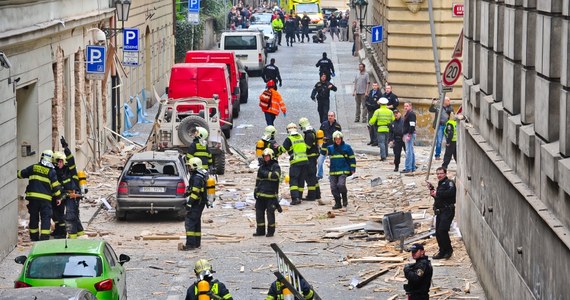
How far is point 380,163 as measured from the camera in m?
34.7

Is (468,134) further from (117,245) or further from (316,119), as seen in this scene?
(316,119)

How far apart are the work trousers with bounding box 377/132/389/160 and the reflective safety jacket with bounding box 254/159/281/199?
1005 cm

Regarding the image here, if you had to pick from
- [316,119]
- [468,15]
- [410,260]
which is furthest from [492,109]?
[316,119]

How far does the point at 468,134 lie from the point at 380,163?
11472 mm

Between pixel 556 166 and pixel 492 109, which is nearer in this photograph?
pixel 556 166

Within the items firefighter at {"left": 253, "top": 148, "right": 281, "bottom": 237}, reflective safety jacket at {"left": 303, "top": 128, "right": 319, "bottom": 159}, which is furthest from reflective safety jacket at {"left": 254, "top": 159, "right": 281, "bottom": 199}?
reflective safety jacket at {"left": 303, "top": 128, "right": 319, "bottom": 159}

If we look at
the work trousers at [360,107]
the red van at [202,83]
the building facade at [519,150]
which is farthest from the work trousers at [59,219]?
the work trousers at [360,107]

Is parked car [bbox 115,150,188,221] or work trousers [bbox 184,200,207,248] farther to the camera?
parked car [bbox 115,150,188,221]

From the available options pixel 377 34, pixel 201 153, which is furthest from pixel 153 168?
pixel 377 34

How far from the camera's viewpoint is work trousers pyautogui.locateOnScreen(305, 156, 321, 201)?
28783 millimetres

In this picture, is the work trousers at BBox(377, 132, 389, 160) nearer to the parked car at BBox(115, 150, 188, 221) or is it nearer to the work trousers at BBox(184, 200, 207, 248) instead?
the parked car at BBox(115, 150, 188, 221)

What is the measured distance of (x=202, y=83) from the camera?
126ft

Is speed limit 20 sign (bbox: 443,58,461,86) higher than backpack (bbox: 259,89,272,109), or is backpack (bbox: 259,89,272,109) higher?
speed limit 20 sign (bbox: 443,58,461,86)

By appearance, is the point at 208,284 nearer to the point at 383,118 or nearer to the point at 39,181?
the point at 39,181
